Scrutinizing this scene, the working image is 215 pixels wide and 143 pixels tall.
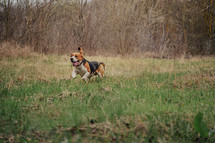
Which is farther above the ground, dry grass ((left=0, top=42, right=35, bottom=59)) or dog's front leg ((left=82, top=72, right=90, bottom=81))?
dry grass ((left=0, top=42, right=35, bottom=59))

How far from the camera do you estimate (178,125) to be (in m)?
2.50

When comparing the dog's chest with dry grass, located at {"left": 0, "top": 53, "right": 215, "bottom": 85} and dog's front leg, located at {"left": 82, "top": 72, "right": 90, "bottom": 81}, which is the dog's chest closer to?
dog's front leg, located at {"left": 82, "top": 72, "right": 90, "bottom": 81}

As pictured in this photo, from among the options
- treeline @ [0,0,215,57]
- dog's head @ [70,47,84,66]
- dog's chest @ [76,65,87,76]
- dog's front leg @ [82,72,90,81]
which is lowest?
dog's front leg @ [82,72,90,81]

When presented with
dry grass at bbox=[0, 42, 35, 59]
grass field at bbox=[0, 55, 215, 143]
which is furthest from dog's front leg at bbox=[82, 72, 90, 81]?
dry grass at bbox=[0, 42, 35, 59]

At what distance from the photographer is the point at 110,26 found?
15.2 metres

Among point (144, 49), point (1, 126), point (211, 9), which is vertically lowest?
point (1, 126)

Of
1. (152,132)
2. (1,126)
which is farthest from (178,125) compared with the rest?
(1,126)

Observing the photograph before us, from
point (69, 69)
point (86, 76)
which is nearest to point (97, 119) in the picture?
point (86, 76)

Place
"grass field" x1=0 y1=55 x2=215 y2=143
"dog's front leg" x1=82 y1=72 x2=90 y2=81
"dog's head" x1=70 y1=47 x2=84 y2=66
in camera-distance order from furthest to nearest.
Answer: "dog's front leg" x1=82 y1=72 x2=90 y2=81
"dog's head" x1=70 y1=47 x2=84 y2=66
"grass field" x1=0 y1=55 x2=215 y2=143

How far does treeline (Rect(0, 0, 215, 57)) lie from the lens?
13.5 m

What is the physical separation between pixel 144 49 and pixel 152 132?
16.4 m

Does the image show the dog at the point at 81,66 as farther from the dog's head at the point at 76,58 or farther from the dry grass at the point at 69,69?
the dry grass at the point at 69,69

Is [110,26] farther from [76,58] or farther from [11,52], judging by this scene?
[76,58]

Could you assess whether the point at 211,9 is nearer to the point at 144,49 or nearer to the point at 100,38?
the point at 144,49
